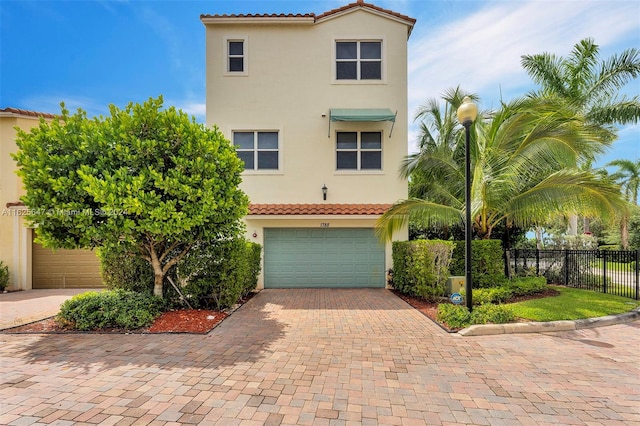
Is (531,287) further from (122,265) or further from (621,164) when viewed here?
(621,164)

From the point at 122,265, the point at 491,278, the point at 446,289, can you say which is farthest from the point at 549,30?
the point at 122,265

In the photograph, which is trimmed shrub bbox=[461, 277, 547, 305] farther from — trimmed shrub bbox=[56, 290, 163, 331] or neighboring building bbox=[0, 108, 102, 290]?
neighboring building bbox=[0, 108, 102, 290]

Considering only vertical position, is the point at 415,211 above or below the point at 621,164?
below

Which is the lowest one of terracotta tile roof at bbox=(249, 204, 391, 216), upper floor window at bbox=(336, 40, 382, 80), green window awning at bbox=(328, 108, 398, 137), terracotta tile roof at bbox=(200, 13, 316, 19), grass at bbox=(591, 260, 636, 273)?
grass at bbox=(591, 260, 636, 273)

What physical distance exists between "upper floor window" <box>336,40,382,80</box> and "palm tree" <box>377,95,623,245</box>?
15.5 ft

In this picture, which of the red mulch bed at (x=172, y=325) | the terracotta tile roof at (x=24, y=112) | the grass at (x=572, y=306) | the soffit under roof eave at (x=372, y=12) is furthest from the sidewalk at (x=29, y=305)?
the soffit under roof eave at (x=372, y=12)

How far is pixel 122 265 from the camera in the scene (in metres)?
8.16

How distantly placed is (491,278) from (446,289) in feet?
4.77

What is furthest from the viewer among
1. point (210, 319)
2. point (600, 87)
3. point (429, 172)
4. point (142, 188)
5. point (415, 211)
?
point (600, 87)

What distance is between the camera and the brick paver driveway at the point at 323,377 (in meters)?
3.58

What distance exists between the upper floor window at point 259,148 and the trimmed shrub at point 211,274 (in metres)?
5.08

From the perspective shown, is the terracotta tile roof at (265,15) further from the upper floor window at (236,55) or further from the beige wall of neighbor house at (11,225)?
the beige wall of neighbor house at (11,225)

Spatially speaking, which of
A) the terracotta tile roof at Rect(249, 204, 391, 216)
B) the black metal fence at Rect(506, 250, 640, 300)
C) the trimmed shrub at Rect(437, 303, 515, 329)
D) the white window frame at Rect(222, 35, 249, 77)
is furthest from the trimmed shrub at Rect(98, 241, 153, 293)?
the black metal fence at Rect(506, 250, 640, 300)

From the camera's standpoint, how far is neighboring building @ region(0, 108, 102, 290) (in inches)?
481
